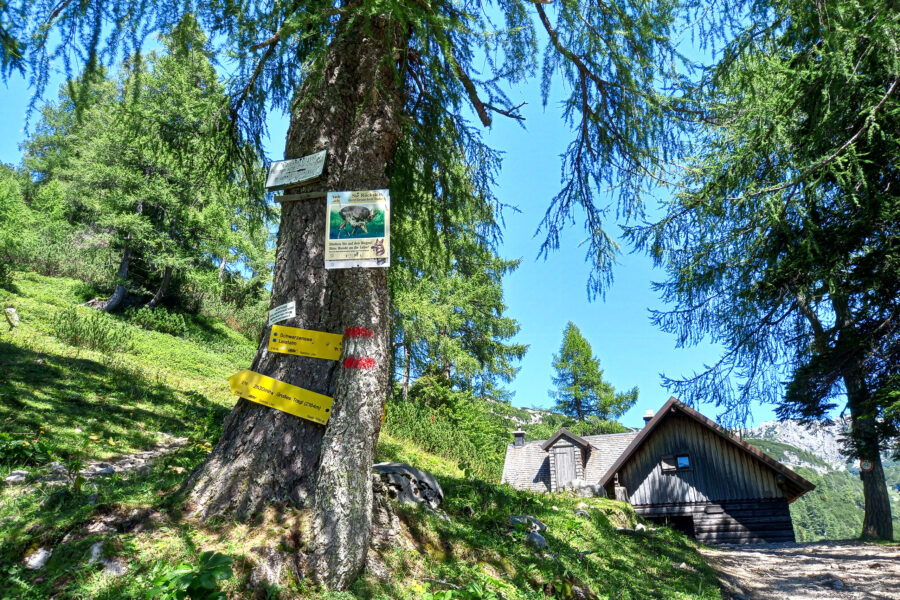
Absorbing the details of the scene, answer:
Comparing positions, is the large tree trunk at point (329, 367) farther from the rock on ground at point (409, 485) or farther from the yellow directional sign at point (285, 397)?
the rock on ground at point (409, 485)

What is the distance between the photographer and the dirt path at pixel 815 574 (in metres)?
6.49

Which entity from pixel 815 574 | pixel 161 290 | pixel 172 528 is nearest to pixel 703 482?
pixel 815 574

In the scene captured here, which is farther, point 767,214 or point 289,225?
point 767,214

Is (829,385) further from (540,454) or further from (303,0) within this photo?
(540,454)

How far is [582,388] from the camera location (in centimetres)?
4547

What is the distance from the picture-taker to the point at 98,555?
2574mm

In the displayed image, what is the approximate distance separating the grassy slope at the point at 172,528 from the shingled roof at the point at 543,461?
14.0 metres

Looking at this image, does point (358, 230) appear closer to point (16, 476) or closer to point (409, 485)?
point (409, 485)

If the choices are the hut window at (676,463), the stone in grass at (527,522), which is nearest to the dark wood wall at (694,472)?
the hut window at (676,463)

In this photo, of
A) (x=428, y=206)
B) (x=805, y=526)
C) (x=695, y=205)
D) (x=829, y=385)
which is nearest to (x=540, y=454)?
(x=829, y=385)

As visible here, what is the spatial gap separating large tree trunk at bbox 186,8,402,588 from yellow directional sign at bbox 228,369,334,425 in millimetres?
64

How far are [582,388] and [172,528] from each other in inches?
1789

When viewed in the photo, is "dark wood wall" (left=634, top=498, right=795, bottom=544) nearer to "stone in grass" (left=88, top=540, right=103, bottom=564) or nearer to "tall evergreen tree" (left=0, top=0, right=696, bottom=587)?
"tall evergreen tree" (left=0, top=0, right=696, bottom=587)

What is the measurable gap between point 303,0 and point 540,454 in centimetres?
2560
